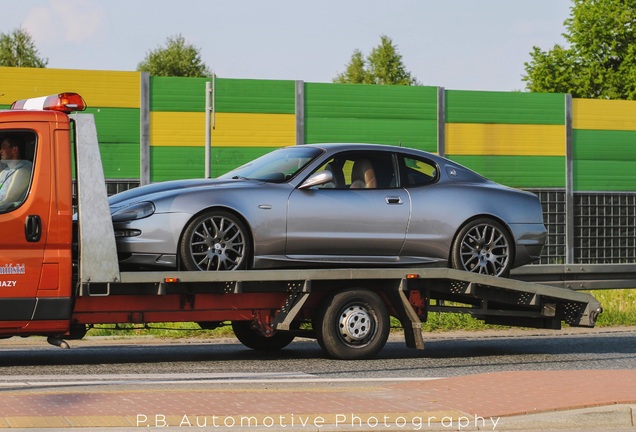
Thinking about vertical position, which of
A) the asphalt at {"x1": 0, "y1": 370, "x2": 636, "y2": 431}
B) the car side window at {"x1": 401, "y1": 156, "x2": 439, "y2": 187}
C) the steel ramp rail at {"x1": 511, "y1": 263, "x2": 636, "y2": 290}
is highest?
the car side window at {"x1": 401, "y1": 156, "x2": 439, "y2": 187}

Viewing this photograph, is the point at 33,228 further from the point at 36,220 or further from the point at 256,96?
the point at 256,96

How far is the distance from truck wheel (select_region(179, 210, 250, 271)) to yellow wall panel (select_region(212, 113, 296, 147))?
19.9m

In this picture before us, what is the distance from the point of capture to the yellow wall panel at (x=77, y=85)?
2855cm

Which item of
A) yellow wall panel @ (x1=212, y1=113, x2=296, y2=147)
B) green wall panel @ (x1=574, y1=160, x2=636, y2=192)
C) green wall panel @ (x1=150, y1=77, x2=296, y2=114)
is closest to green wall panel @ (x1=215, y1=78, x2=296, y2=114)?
green wall panel @ (x1=150, y1=77, x2=296, y2=114)

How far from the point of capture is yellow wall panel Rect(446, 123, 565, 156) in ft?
109

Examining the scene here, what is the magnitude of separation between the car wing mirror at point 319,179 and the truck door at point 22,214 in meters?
2.48

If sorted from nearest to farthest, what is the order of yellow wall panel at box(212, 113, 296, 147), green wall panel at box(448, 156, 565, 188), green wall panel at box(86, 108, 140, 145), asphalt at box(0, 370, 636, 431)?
asphalt at box(0, 370, 636, 431)
green wall panel at box(86, 108, 140, 145)
yellow wall panel at box(212, 113, 296, 147)
green wall panel at box(448, 156, 565, 188)

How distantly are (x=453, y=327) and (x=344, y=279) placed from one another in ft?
17.1

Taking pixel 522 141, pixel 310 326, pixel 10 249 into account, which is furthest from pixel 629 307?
pixel 522 141

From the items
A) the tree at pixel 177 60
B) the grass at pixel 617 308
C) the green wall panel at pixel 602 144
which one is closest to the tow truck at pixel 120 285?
the grass at pixel 617 308

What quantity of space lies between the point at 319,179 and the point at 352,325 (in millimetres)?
1591

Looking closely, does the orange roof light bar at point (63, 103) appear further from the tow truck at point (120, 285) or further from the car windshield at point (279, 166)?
the car windshield at point (279, 166)

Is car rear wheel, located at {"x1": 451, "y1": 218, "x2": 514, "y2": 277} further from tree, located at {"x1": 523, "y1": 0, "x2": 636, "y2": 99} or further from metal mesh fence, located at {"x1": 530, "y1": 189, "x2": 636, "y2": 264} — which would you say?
tree, located at {"x1": 523, "y1": 0, "x2": 636, "y2": 99}

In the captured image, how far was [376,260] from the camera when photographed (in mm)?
12117
